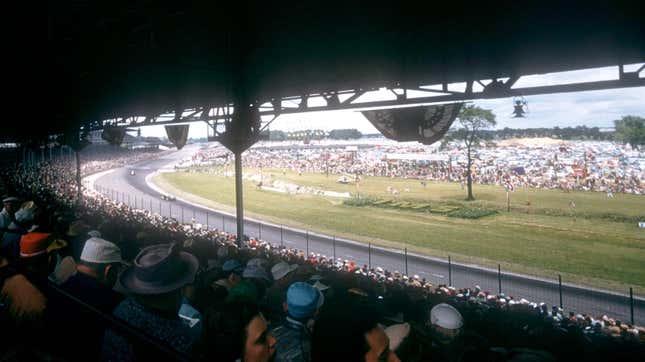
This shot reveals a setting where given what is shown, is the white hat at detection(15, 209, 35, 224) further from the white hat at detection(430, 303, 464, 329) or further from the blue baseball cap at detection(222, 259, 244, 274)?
the white hat at detection(430, 303, 464, 329)

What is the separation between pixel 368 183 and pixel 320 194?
8.89 metres

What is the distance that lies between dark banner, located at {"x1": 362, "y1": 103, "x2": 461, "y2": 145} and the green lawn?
959 cm

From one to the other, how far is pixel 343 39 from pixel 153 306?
13.7 ft

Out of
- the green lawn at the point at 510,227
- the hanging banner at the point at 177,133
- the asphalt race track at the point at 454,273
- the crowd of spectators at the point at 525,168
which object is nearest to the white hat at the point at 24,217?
the hanging banner at the point at 177,133

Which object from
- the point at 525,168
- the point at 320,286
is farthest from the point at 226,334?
the point at 525,168

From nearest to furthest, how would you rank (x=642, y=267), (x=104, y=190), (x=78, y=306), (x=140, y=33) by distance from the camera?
(x=78, y=306) < (x=140, y=33) < (x=642, y=267) < (x=104, y=190)

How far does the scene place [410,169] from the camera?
48438 mm

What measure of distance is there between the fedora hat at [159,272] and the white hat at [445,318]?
7.96 ft

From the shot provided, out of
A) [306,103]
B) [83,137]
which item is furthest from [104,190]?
[306,103]

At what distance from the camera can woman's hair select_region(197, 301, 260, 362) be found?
8.38 feet

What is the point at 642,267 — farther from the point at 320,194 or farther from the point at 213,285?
the point at 320,194

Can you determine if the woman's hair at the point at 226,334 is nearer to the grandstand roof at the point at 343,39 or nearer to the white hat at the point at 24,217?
the grandstand roof at the point at 343,39

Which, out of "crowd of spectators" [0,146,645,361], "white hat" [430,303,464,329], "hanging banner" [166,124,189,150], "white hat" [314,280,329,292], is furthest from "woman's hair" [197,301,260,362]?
"hanging banner" [166,124,189,150]

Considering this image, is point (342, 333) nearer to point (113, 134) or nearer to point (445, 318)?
point (445, 318)
